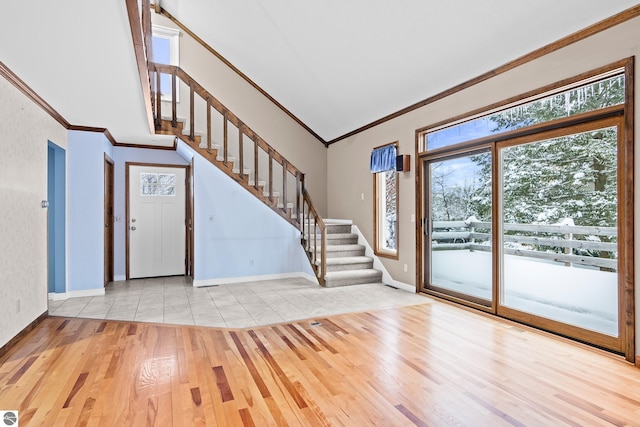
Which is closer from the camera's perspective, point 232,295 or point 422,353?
point 422,353

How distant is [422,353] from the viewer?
301 centimetres

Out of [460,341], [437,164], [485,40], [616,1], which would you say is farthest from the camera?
[437,164]

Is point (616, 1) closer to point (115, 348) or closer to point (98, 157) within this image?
point (115, 348)

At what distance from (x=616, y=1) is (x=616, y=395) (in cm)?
297

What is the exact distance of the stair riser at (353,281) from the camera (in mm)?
5547

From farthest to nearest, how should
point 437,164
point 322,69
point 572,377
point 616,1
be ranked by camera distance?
point 322,69
point 437,164
point 616,1
point 572,377

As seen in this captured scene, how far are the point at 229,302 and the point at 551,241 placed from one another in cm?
385

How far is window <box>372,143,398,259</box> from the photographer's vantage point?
565 centimetres

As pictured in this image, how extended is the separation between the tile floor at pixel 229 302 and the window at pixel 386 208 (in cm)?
70

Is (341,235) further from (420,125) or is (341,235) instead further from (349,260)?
(420,125)

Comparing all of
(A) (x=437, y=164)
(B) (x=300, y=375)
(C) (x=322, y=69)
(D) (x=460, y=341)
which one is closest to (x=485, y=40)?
(A) (x=437, y=164)

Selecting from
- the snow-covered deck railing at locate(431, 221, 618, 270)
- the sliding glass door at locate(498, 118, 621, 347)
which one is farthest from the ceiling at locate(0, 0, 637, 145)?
the snow-covered deck railing at locate(431, 221, 618, 270)

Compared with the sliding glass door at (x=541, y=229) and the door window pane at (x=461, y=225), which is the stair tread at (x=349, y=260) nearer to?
the door window pane at (x=461, y=225)

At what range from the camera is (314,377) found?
2.57 m
